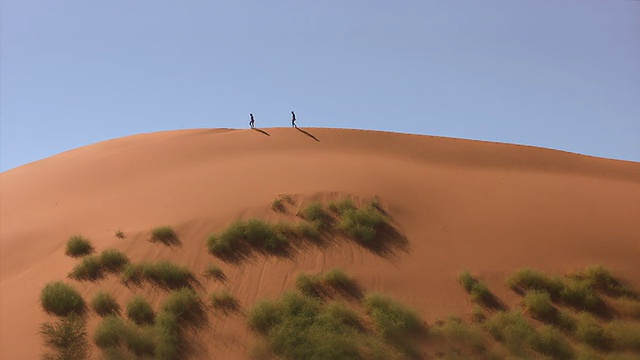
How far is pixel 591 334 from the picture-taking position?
15742 millimetres

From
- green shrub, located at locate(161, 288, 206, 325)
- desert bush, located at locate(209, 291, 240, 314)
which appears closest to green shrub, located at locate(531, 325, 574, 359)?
desert bush, located at locate(209, 291, 240, 314)

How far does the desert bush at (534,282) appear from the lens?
17.4 metres

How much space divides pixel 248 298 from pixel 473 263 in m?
6.24

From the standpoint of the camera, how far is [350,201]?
21.6 m

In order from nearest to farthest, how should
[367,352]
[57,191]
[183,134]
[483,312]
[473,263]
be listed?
[367,352]
[483,312]
[473,263]
[57,191]
[183,134]

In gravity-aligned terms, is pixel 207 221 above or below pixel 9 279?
above

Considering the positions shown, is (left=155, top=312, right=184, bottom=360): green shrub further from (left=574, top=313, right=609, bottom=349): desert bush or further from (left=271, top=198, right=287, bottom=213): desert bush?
(left=574, top=313, right=609, bottom=349): desert bush

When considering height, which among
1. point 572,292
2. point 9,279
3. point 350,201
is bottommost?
point 9,279

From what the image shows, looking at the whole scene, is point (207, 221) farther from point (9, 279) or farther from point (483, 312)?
point (483, 312)

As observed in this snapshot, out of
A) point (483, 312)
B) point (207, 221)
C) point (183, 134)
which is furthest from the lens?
point (183, 134)

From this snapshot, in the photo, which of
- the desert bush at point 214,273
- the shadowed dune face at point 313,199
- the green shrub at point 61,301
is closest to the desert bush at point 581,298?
the shadowed dune face at point 313,199

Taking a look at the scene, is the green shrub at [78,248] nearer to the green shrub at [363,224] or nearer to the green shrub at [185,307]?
the green shrub at [185,307]

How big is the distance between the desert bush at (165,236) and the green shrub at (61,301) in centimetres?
310

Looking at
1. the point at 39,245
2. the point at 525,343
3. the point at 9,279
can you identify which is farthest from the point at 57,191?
the point at 525,343
